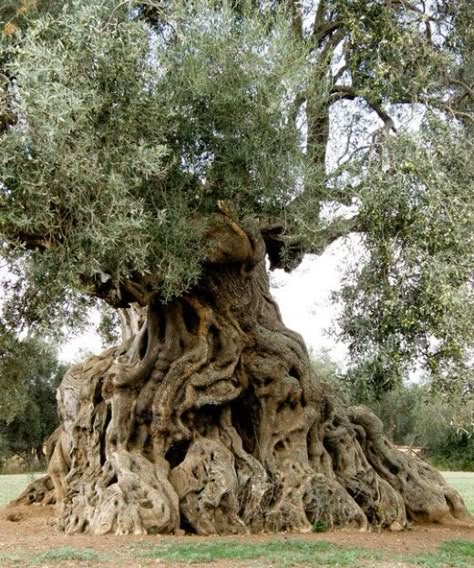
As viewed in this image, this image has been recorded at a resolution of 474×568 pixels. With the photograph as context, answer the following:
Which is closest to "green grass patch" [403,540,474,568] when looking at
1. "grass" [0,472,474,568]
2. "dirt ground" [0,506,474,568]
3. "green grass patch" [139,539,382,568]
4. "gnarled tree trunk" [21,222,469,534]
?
"grass" [0,472,474,568]

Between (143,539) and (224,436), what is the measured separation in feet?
9.66

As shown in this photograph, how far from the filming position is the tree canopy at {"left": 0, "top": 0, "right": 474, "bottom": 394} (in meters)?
8.66

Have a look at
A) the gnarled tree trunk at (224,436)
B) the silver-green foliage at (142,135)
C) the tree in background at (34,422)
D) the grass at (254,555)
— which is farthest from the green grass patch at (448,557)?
the tree in background at (34,422)

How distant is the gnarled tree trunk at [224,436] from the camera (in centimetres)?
1172

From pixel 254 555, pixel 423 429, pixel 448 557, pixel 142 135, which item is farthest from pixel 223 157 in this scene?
pixel 423 429

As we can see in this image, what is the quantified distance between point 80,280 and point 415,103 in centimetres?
579

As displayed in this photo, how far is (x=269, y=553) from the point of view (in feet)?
30.8

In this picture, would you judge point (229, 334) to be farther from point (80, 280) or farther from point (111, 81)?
point (111, 81)

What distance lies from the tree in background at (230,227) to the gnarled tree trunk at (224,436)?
4cm

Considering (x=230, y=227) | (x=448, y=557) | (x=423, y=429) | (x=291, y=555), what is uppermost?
(x=423, y=429)

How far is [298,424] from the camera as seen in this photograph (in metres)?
13.0

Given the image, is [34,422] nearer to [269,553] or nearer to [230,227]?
[230,227]

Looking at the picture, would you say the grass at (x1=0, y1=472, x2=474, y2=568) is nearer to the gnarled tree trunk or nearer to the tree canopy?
the gnarled tree trunk

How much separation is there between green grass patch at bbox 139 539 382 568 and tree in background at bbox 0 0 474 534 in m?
1.45
